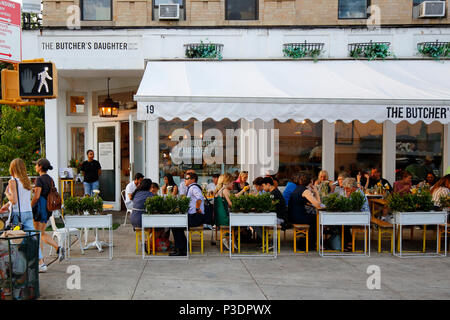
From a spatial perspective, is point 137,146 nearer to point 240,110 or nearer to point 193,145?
point 193,145

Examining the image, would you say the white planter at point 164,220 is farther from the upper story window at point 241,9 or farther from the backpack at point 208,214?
the upper story window at point 241,9

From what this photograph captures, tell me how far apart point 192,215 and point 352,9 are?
692 cm

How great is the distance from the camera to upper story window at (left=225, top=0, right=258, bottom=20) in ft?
32.3

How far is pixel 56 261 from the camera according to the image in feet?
21.0

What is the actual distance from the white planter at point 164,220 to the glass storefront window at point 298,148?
4451mm

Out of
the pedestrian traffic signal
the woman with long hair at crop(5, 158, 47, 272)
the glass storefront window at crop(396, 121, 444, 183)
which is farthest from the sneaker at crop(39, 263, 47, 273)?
the glass storefront window at crop(396, 121, 444, 183)

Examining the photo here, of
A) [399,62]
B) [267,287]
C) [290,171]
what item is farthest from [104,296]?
[399,62]

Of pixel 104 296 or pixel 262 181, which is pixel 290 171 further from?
pixel 104 296

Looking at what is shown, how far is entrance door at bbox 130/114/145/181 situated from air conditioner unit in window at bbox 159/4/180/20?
2837mm

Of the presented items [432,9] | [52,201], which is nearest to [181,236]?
[52,201]

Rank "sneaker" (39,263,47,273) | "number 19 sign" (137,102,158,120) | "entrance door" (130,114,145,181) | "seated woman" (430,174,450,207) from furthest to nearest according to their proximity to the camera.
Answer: "entrance door" (130,114,145,181) → "seated woman" (430,174,450,207) → "number 19 sign" (137,102,158,120) → "sneaker" (39,263,47,273)

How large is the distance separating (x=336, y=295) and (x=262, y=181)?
9.90ft

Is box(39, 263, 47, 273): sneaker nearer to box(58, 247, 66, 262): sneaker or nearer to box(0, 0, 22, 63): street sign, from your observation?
box(58, 247, 66, 262): sneaker

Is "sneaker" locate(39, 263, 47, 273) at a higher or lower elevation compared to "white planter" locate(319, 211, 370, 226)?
lower
